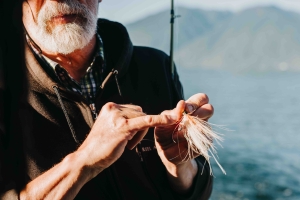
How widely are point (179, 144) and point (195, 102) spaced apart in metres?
0.31

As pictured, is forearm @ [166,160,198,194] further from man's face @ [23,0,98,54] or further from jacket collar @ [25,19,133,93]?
man's face @ [23,0,98,54]

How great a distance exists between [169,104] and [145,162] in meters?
0.50

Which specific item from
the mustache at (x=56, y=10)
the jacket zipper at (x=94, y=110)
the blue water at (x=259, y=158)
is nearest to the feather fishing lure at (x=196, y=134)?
the blue water at (x=259, y=158)

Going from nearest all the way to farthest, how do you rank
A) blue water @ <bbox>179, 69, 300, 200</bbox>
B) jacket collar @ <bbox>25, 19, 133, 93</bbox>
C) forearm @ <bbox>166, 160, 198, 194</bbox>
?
jacket collar @ <bbox>25, 19, 133, 93</bbox>, forearm @ <bbox>166, 160, 198, 194</bbox>, blue water @ <bbox>179, 69, 300, 200</bbox>

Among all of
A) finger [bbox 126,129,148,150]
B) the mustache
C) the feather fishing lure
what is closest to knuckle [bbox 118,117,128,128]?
finger [bbox 126,129,148,150]

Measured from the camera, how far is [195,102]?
2.21m

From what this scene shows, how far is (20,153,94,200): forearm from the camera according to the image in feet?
6.16

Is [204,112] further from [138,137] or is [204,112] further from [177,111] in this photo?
[138,137]

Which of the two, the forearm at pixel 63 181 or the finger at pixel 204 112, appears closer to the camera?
the forearm at pixel 63 181

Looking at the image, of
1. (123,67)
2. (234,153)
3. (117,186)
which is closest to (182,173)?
(117,186)

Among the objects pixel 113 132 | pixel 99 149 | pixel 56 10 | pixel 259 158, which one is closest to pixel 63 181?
pixel 99 149

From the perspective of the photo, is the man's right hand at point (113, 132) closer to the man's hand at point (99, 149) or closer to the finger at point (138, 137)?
the man's hand at point (99, 149)

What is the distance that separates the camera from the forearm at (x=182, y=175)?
8.53 feet

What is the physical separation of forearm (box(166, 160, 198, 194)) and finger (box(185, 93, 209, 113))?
53 cm
